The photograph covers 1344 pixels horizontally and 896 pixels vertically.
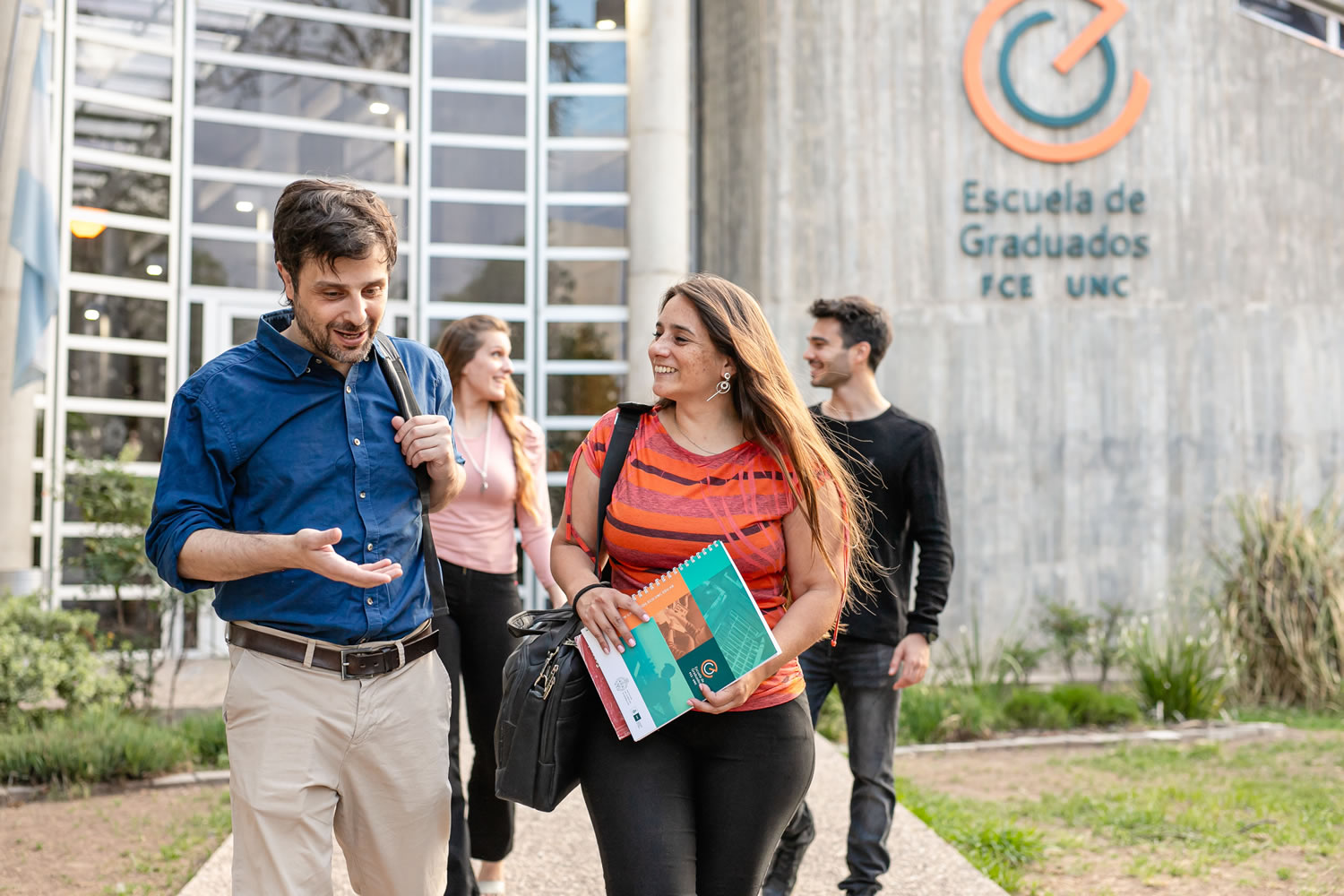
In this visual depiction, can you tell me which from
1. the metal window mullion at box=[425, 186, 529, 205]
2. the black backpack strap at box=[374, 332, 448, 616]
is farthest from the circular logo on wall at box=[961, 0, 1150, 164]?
the black backpack strap at box=[374, 332, 448, 616]

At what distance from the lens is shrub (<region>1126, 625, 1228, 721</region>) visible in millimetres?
8719

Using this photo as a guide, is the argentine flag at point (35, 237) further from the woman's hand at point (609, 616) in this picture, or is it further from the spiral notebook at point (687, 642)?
the spiral notebook at point (687, 642)

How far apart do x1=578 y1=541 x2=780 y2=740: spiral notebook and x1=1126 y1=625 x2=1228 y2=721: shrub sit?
23.6 ft

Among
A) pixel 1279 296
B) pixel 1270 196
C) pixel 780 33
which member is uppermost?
pixel 780 33

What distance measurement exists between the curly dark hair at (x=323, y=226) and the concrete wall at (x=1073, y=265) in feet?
30.3

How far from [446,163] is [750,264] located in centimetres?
334

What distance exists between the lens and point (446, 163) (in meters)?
12.2

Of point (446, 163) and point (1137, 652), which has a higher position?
point (446, 163)

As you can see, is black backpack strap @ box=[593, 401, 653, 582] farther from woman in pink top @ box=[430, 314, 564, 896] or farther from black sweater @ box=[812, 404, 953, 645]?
black sweater @ box=[812, 404, 953, 645]

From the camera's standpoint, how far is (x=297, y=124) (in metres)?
11.8

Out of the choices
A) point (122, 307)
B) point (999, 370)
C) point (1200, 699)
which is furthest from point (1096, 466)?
point (122, 307)

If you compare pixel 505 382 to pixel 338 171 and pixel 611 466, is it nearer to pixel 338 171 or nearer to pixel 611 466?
pixel 611 466

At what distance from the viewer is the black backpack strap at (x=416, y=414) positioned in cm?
266

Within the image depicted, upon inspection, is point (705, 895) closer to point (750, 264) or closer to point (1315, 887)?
point (1315, 887)
